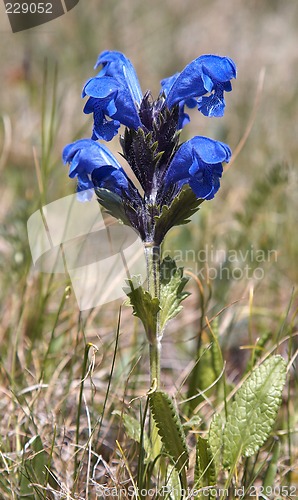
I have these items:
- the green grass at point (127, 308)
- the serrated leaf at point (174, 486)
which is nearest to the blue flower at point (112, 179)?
the green grass at point (127, 308)

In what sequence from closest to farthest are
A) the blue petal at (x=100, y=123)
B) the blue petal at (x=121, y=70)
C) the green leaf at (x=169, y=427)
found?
the green leaf at (x=169, y=427) → the blue petal at (x=100, y=123) → the blue petal at (x=121, y=70)

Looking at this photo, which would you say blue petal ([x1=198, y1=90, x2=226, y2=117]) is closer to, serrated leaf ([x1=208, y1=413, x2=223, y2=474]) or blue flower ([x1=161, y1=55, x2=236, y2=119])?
blue flower ([x1=161, y1=55, x2=236, y2=119])

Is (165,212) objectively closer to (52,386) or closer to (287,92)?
(52,386)

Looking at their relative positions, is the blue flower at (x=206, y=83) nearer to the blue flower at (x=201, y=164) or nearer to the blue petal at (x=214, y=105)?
the blue petal at (x=214, y=105)

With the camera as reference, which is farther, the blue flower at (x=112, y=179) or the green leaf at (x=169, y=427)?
the blue flower at (x=112, y=179)

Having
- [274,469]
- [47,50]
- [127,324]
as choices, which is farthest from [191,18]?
[274,469]

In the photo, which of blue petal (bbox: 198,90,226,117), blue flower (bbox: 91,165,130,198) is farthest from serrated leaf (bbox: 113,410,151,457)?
blue petal (bbox: 198,90,226,117)

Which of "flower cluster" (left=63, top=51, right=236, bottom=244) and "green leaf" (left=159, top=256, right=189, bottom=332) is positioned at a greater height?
"flower cluster" (left=63, top=51, right=236, bottom=244)

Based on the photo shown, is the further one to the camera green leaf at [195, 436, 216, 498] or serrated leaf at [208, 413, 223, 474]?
serrated leaf at [208, 413, 223, 474]
